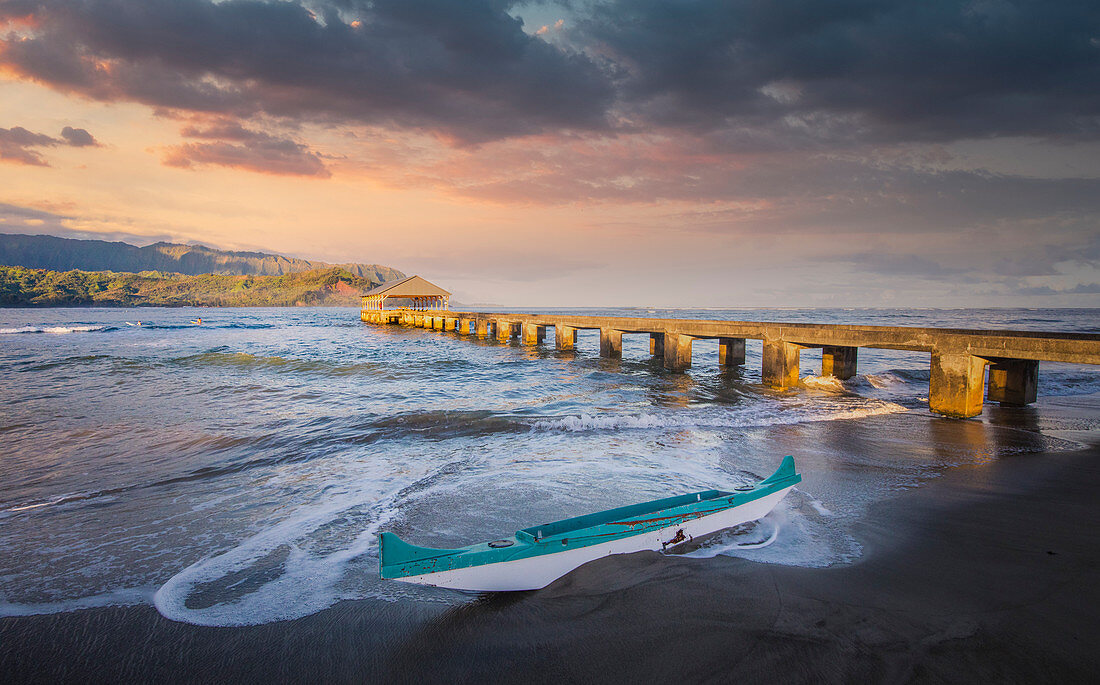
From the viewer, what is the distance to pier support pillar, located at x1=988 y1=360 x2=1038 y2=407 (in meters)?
12.1

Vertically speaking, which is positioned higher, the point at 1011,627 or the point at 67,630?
the point at 1011,627

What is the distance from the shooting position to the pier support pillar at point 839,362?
1617 cm

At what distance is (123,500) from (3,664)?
11.9ft

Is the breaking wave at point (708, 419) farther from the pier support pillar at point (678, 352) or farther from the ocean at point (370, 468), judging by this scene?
the pier support pillar at point (678, 352)

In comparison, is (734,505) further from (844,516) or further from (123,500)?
(123,500)

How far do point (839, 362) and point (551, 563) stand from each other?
15729 mm

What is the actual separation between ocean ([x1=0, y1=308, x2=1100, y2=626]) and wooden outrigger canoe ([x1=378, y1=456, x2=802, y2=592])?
0.31 m

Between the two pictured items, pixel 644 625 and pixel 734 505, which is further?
pixel 734 505

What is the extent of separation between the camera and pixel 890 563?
14.1 feet

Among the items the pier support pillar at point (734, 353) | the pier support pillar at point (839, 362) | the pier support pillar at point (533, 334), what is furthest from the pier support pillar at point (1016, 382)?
the pier support pillar at point (533, 334)

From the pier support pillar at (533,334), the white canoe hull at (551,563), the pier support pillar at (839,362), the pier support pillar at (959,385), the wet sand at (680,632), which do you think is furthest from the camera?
the pier support pillar at (533,334)

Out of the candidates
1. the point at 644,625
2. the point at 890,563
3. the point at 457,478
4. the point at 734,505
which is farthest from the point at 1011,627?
the point at 457,478

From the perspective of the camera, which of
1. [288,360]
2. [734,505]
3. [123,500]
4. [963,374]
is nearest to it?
[734,505]

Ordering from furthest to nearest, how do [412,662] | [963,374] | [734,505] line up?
[963,374], [734,505], [412,662]
